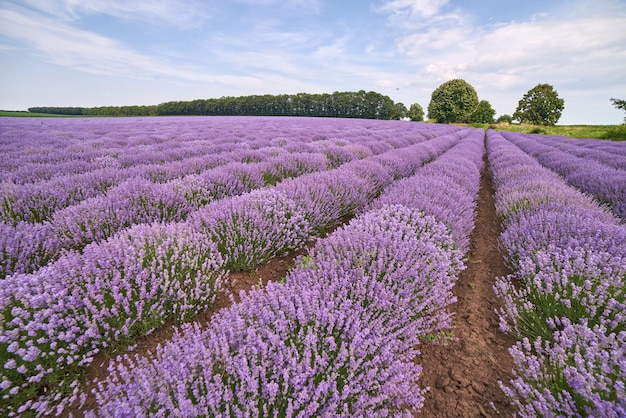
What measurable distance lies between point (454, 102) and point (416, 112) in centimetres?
1716

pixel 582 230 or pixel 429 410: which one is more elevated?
pixel 582 230

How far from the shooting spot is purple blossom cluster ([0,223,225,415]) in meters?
1.38

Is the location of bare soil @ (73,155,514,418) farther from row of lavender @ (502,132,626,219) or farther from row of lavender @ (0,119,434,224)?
row of lavender @ (502,132,626,219)

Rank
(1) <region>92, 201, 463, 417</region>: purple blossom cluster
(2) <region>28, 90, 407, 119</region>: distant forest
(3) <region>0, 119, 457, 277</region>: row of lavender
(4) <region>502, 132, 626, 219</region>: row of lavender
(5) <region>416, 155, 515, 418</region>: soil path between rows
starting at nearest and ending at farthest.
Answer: (1) <region>92, 201, 463, 417</region>: purple blossom cluster → (5) <region>416, 155, 515, 418</region>: soil path between rows → (3) <region>0, 119, 457, 277</region>: row of lavender → (4) <region>502, 132, 626, 219</region>: row of lavender → (2) <region>28, 90, 407, 119</region>: distant forest

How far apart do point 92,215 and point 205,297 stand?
170 cm

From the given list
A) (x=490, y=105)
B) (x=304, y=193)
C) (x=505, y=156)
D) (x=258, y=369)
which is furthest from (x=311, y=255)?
(x=490, y=105)

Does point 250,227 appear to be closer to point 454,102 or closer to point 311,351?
point 311,351

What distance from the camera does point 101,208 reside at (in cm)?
286

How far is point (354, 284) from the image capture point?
1775 mm

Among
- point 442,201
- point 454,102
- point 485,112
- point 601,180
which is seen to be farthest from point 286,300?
point 485,112

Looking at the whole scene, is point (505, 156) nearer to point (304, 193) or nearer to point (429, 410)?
point (304, 193)

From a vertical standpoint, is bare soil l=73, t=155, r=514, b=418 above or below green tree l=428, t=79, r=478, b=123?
below

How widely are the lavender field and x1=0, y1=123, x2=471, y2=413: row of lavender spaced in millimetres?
16

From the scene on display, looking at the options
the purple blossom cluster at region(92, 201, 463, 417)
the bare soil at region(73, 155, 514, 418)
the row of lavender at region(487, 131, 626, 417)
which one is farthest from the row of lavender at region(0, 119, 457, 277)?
the row of lavender at region(487, 131, 626, 417)
